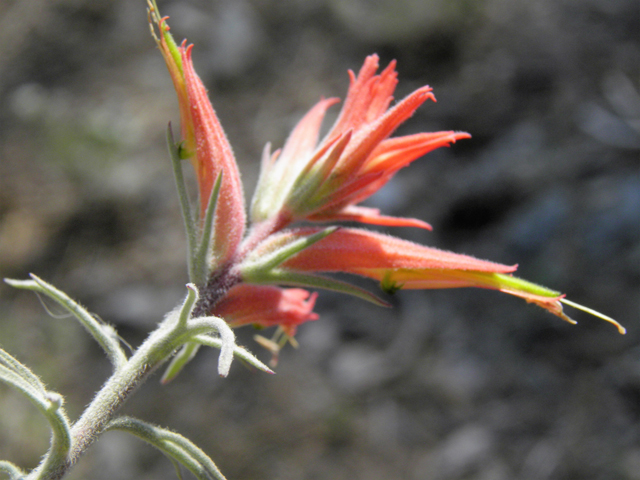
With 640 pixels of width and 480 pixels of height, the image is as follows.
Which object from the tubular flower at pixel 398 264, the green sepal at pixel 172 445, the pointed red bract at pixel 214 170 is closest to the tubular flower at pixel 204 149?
the pointed red bract at pixel 214 170

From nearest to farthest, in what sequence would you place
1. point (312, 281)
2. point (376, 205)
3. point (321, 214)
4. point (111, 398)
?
point (111, 398)
point (312, 281)
point (321, 214)
point (376, 205)

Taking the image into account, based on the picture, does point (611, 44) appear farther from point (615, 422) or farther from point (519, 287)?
point (519, 287)

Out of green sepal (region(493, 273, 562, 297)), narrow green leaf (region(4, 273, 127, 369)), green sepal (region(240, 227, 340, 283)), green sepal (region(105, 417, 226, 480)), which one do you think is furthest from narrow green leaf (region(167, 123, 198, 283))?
green sepal (region(493, 273, 562, 297))

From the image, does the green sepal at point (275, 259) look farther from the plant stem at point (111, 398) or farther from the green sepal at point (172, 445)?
the green sepal at point (172, 445)

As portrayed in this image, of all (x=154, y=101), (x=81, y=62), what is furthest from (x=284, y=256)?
(x=81, y=62)

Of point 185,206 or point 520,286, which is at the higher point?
point 185,206

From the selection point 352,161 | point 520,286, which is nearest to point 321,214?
point 352,161

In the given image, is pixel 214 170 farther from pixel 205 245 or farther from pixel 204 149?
pixel 205 245
